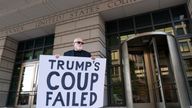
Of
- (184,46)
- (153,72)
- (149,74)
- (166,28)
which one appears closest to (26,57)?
(149,74)

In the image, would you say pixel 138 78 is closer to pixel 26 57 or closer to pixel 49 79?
pixel 49 79

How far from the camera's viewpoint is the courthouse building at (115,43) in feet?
18.8

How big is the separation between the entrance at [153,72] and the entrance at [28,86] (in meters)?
4.76

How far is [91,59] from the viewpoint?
3.40 metres

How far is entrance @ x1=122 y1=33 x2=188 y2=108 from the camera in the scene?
5406 mm

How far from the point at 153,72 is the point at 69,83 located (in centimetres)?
379

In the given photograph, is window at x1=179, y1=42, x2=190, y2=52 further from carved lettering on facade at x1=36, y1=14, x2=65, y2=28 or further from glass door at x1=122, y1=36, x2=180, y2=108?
carved lettering on facade at x1=36, y1=14, x2=65, y2=28

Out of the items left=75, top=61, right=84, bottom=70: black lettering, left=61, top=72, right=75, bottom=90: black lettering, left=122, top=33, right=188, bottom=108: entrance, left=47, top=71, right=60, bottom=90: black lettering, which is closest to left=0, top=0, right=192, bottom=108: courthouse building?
left=122, top=33, right=188, bottom=108: entrance

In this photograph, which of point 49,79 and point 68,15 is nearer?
point 49,79

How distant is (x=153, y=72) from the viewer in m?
5.99

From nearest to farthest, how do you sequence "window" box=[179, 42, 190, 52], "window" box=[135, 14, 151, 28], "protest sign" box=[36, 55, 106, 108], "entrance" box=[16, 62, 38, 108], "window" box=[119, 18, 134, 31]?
"protest sign" box=[36, 55, 106, 108] → "window" box=[179, 42, 190, 52] → "window" box=[135, 14, 151, 28] → "window" box=[119, 18, 134, 31] → "entrance" box=[16, 62, 38, 108]

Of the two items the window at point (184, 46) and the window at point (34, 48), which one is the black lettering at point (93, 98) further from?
the window at point (34, 48)

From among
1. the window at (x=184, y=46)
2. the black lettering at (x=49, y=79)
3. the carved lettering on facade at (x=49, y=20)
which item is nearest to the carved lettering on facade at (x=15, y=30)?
the carved lettering on facade at (x=49, y=20)

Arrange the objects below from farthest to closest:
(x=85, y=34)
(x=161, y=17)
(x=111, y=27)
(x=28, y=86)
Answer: (x=28, y=86) → (x=111, y=27) → (x=85, y=34) → (x=161, y=17)
